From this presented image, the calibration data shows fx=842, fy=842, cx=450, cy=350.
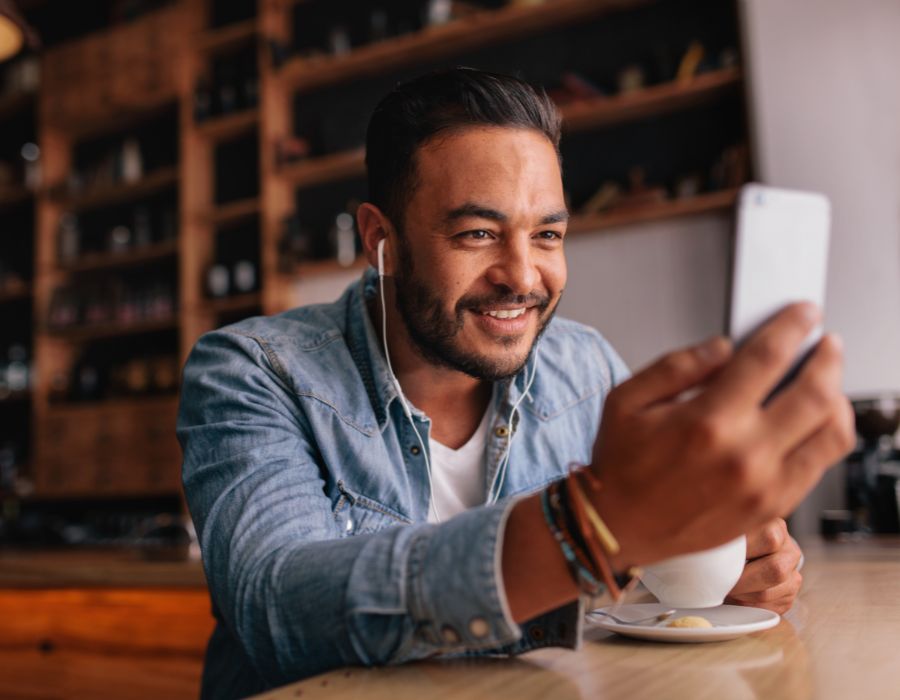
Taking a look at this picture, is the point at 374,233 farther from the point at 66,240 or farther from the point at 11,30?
the point at 66,240

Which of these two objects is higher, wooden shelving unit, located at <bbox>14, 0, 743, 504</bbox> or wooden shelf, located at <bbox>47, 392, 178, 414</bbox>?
wooden shelving unit, located at <bbox>14, 0, 743, 504</bbox>

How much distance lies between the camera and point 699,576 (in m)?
0.92

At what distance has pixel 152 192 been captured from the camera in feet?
15.6

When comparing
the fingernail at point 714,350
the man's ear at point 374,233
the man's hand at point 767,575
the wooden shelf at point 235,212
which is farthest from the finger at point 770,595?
the wooden shelf at point 235,212

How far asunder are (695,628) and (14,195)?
17.1 ft

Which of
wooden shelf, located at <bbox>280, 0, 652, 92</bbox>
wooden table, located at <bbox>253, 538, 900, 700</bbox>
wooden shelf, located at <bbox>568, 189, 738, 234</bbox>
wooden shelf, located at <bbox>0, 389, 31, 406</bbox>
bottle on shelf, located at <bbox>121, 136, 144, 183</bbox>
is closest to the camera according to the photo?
wooden table, located at <bbox>253, 538, 900, 700</bbox>

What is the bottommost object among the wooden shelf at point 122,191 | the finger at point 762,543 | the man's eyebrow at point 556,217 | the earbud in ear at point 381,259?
the finger at point 762,543

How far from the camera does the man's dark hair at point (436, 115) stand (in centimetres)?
132

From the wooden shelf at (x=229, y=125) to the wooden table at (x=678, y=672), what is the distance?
3745mm

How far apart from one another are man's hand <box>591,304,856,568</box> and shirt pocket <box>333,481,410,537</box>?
65 cm

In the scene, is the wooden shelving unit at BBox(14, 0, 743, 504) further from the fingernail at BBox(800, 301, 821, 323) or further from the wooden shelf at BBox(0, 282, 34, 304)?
the fingernail at BBox(800, 301, 821, 323)

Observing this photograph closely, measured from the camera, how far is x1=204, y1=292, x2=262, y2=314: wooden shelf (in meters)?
4.14

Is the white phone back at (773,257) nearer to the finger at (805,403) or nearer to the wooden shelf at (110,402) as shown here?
the finger at (805,403)

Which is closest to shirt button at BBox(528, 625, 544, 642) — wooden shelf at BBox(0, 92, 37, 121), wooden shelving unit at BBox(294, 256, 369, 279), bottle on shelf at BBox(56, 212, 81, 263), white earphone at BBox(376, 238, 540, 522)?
white earphone at BBox(376, 238, 540, 522)
